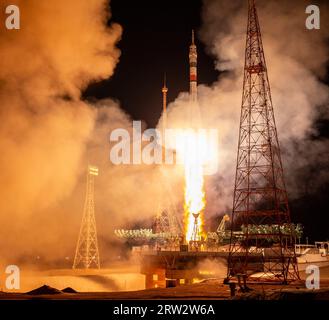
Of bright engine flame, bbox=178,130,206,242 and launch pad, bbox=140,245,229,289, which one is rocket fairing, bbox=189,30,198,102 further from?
launch pad, bbox=140,245,229,289

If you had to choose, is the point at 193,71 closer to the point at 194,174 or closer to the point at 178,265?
the point at 194,174

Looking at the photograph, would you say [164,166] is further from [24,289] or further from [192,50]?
[24,289]

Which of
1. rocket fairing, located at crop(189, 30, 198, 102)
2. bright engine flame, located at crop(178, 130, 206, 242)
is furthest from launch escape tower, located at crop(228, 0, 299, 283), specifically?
rocket fairing, located at crop(189, 30, 198, 102)

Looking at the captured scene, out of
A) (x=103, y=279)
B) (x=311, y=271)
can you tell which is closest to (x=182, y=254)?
(x=103, y=279)

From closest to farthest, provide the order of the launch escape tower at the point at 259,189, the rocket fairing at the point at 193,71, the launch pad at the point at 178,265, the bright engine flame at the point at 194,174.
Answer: the launch escape tower at the point at 259,189, the launch pad at the point at 178,265, the bright engine flame at the point at 194,174, the rocket fairing at the point at 193,71

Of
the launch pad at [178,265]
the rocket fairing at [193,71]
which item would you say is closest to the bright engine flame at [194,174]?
the rocket fairing at [193,71]

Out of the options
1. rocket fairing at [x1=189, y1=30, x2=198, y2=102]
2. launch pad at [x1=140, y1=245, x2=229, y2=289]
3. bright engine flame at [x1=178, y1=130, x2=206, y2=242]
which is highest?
rocket fairing at [x1=189, y1=30, x2=198, y2=102]

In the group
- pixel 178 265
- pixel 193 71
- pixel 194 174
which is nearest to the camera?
pixel 178 265

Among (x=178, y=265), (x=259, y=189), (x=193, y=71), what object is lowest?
(x=178, y=265)

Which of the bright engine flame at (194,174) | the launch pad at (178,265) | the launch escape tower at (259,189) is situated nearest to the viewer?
the launch escape tower at (259,189)

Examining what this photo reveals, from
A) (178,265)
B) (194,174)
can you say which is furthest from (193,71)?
(178,265)

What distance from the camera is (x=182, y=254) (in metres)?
47.3

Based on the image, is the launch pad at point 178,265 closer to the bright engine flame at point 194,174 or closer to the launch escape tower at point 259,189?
the launch escape tower at point 259,189

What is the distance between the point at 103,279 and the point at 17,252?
1241 centimetres
